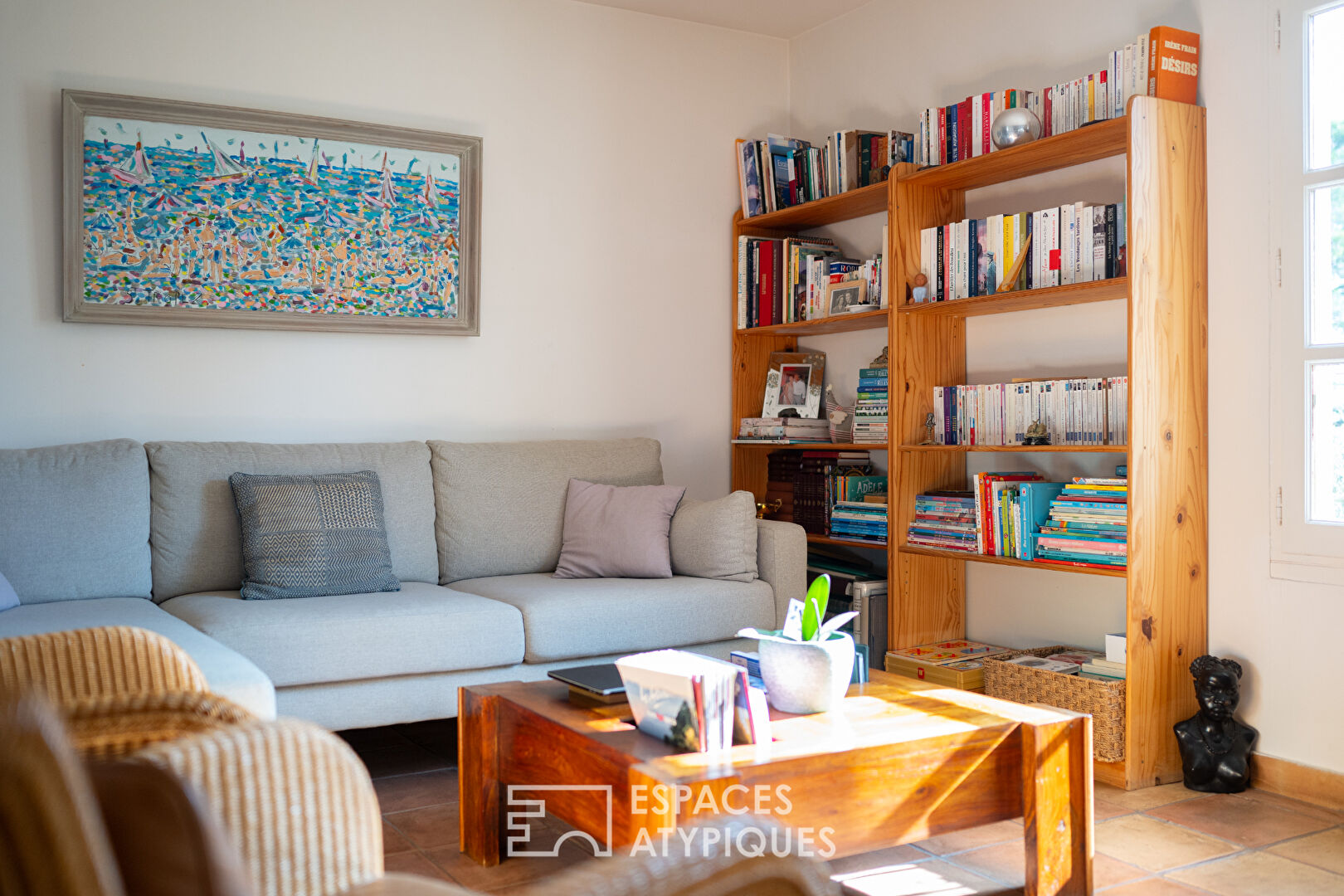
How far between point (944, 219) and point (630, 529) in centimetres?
154

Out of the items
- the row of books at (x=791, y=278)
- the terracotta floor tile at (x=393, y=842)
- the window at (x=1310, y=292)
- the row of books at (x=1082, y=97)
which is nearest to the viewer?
the terracotta floor tile at (x=393, y=842)

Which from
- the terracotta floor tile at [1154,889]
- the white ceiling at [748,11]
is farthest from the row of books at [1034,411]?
the white ceiling at [748,11]

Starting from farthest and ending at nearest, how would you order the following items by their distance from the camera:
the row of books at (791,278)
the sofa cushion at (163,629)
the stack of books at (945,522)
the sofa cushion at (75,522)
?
the row of books at (791,278) → the stack of books at (945,522) → the sofa cushion at (75,522) → the sofa cushion at (163,629)

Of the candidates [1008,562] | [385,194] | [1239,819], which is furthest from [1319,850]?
[385,194]

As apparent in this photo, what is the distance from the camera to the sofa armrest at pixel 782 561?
3646mm

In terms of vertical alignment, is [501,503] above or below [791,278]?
below

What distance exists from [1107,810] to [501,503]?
→ 203 cm

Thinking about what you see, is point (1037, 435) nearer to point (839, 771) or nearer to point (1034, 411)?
point (1034, 411)

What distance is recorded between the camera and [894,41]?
431 cm

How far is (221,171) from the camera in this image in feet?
12.2

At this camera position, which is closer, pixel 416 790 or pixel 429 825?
pixel 429 825

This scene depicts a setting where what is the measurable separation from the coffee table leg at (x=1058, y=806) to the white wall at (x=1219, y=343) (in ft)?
3.65

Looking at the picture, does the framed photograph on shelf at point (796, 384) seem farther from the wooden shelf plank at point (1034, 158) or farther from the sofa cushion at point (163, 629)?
the sofa cushion at point (163, 629)

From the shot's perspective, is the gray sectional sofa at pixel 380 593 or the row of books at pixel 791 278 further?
the row of books at pixel 791 278
